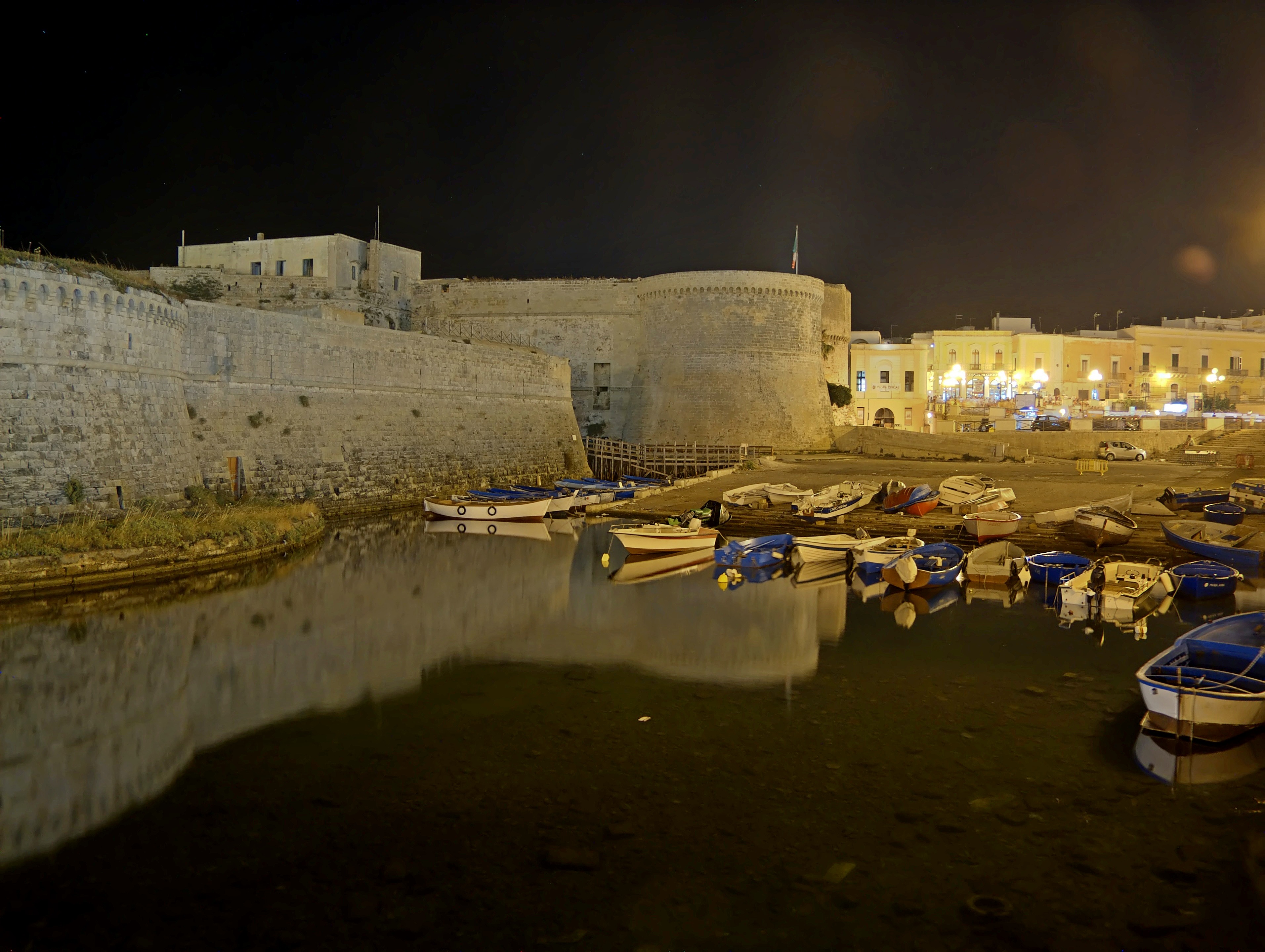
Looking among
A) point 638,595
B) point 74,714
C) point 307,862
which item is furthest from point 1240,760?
point 74,714

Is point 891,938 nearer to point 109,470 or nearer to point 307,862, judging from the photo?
point 307,862

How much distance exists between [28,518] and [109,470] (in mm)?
1498

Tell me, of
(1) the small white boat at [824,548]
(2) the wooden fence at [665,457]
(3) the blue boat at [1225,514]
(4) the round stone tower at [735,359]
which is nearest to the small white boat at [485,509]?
(1) the small white boat at [824,548]

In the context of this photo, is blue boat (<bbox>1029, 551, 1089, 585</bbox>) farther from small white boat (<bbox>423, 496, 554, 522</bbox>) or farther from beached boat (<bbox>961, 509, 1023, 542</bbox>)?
small white boat (<bbox>423, 496, 554, 522</bbox>)

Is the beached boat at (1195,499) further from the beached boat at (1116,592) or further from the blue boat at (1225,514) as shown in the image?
the beached boat at (1116,592)

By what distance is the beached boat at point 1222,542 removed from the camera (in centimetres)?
1313

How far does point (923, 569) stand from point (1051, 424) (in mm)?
20717

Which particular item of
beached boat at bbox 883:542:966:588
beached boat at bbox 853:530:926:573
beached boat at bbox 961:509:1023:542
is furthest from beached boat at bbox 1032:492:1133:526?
beached boat at bbox 883:542:966:588

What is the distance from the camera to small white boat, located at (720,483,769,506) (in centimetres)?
1922

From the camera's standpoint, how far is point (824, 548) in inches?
590

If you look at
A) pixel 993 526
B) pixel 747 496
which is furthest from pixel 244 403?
pixel 993 526

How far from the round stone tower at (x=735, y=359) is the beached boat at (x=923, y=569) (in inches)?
690

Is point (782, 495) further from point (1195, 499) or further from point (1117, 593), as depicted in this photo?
point (1117, 593)

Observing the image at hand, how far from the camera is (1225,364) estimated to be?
41219 millimetres
